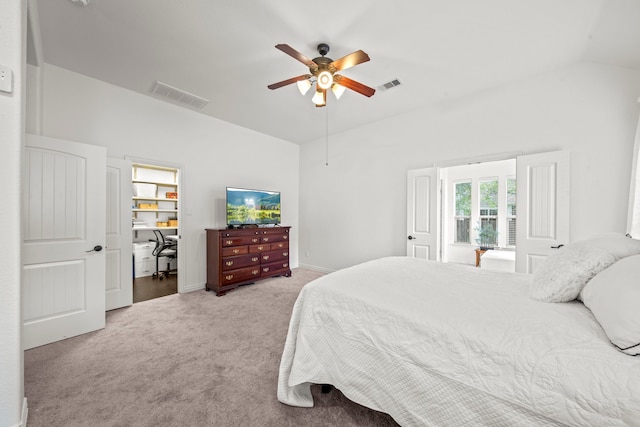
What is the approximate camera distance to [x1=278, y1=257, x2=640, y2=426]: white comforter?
0.82 m

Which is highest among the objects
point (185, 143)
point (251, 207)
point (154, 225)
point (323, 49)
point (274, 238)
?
point (323, 49)

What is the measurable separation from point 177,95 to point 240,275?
2.76m

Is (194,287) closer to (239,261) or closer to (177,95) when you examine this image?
(239,261)

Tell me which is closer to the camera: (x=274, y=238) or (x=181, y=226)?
(x=181, y=226)

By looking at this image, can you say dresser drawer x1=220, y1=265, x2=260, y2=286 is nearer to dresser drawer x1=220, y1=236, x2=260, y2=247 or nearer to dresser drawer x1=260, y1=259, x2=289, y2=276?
dresser drawer x1=260, y1=259, x2=289, y2=276

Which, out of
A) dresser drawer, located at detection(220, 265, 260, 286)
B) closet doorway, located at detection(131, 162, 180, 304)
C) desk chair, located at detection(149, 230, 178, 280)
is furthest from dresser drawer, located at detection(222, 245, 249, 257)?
desk chair, located at detection(149, 230, 178, 280)

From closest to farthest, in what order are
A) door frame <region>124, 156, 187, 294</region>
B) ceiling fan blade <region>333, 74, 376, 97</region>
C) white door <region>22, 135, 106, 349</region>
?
white door <region>22, 135, 106, 349</region>
ceiling fan blade <region>333, 74, 376, 97</region>
door frame <region>124, 156, 187, 294</region>

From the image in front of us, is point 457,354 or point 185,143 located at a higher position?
point 185,143

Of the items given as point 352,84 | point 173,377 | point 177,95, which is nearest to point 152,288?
point 173,377

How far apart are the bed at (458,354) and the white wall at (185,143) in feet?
10.3

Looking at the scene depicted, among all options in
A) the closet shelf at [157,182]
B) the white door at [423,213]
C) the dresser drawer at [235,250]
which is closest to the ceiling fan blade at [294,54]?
the white door at [423,213]

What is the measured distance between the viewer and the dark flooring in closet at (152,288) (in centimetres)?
374

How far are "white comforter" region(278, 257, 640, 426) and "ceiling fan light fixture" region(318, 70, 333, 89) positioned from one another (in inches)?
69.4

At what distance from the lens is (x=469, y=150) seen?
351 cm
